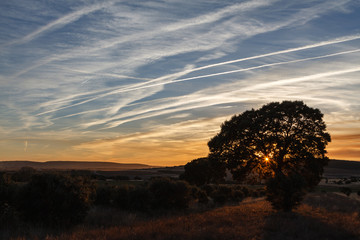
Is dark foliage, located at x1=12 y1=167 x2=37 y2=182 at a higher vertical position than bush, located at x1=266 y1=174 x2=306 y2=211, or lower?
higher

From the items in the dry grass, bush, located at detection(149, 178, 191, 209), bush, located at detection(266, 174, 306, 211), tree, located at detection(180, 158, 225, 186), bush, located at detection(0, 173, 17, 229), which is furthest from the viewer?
tree, located at detection(180, 158, 225, 186)

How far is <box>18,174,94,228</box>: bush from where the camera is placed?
631 inches

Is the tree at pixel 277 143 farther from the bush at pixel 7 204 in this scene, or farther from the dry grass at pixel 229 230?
the bush at pixel 7 204

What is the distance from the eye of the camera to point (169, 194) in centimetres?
2714

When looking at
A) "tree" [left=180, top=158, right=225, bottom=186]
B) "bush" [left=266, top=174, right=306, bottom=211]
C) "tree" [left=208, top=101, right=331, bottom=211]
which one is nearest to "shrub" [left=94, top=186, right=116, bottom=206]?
"bush" [left=266, top=174, right=306, bottom=211]

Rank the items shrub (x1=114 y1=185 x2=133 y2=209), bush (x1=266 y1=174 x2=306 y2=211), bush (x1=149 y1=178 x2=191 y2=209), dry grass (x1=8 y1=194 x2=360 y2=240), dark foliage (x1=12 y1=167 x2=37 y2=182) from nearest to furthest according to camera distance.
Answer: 1. dry grass (x1=8 y1=194 x2=360 y2=240)
2. dark foliage (x1=12 y1=167 x2=37 y2=182)
3. bush (x1=266 y1=174 x2=306 y2=211)
4. shrub (x1=114 y1=185 x2=133 y2=209)
5. bush (x1=149 y1=178 x2=191 y2=209)

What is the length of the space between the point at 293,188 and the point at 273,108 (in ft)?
44.2

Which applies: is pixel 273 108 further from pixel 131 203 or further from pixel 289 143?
pixel 131 203

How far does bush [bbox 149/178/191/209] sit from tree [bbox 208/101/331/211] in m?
9.69

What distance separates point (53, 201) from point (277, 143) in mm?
24742

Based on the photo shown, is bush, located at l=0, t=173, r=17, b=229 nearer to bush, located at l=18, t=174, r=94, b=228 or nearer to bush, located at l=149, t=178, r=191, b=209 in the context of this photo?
bush, located at l=18, t=174, r=94, b=228

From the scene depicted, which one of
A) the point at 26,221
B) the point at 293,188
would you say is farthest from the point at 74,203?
the point at 293,188

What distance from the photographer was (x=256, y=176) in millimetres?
39344

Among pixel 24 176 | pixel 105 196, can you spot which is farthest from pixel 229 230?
pixel 24 176
